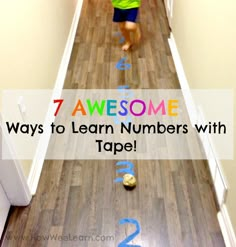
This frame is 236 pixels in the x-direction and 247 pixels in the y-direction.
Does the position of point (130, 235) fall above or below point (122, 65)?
below

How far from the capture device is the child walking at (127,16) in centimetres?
264

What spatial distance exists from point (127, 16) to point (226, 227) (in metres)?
2.00

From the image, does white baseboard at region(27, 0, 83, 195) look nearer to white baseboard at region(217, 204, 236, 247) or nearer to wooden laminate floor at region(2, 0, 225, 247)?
wooden laminate floor at region(2, 0, 225, 247)

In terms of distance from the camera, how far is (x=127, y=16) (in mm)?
2734

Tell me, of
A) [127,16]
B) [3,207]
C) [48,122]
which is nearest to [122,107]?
[48,122]

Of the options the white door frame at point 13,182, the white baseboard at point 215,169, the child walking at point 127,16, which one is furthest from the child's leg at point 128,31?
the white door frame at point 13,182

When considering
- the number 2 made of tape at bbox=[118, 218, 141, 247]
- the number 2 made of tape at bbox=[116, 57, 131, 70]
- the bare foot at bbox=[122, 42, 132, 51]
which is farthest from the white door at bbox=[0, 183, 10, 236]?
the bare foot at bbox=[122, 42, 132, 51]

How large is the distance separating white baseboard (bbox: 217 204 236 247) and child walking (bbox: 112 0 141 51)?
1.87 m

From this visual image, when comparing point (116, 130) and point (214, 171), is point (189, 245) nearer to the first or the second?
point (214, 171)

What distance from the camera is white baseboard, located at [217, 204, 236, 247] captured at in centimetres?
139

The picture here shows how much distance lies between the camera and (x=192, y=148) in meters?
1.93

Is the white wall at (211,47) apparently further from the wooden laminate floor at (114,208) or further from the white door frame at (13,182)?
the white door frame at (13,182)

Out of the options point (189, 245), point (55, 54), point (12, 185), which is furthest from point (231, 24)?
point (55, 54)

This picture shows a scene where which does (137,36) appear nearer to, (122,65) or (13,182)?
(122,65)
